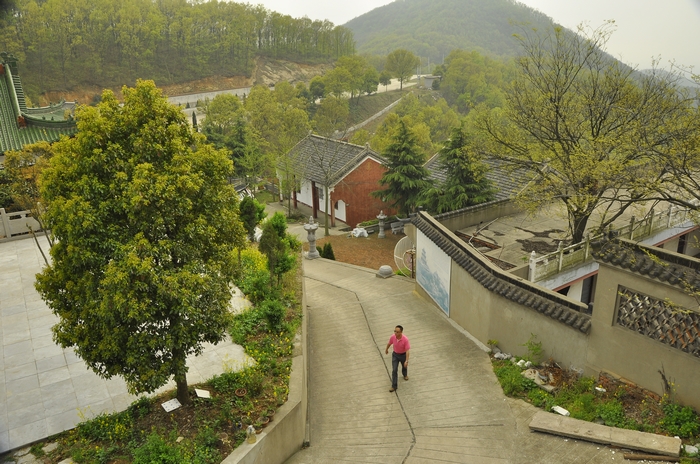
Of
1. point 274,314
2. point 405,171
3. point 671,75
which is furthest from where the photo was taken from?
point 405,171

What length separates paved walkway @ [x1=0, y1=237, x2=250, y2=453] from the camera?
762 centimetres

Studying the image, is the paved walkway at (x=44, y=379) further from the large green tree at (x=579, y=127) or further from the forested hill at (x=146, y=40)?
the forested hill at (x=146, y=40)

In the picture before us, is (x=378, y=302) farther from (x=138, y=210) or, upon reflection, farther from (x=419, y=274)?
(x=138, y=210)

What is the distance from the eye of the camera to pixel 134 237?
6316 millimetres

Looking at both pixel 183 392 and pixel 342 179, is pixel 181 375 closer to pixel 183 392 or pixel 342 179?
pixel 183 392

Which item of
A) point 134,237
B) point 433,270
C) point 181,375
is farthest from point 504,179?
point 134,237

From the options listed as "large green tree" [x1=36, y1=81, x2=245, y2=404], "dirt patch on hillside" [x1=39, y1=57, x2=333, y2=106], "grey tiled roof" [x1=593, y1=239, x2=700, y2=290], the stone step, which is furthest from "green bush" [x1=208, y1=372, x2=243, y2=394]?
"dirt patch on hillside" [x1=39, y1=57, x2=333, y2=106]

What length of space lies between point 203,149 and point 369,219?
22.1 meters

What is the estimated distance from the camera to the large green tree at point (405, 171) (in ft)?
77.0

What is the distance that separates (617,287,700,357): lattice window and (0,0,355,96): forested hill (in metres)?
63.8

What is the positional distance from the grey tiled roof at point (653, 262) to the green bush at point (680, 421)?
1.66 meters

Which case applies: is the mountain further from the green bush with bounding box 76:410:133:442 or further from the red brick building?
the red brick building

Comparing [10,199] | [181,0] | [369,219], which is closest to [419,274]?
[10,199]

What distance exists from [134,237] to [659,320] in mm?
7170
